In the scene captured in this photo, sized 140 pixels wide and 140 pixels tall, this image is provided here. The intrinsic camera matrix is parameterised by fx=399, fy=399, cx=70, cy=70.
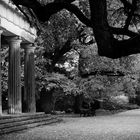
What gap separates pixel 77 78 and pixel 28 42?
34.5ft

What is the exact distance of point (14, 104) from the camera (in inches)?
1004

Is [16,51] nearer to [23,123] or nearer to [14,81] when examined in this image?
[14,81]

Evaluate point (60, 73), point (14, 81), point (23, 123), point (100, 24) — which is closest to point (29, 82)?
point (14, 81)

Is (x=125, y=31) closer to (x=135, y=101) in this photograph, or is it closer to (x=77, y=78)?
(x=77, y=78)

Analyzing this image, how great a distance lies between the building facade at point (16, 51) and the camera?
2409 cm

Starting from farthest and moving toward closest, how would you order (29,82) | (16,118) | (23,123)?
(29,82), (16,118), (23,123)

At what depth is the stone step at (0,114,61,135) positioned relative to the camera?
19.0 m

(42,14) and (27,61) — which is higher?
(27,61)

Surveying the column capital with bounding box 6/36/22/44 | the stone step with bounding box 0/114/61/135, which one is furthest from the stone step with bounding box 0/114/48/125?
the column capital with bounding box 6/36/22/44

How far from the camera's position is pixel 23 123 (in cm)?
2192

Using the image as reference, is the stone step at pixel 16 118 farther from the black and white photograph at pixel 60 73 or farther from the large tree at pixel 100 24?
the large tree at pixel 100 24

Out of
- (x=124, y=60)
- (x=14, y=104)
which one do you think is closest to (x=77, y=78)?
(x=124, y=60)

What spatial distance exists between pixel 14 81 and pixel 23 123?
14.7 ft

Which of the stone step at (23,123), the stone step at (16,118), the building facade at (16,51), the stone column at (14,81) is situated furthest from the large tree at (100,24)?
the stone column at (14,81)
